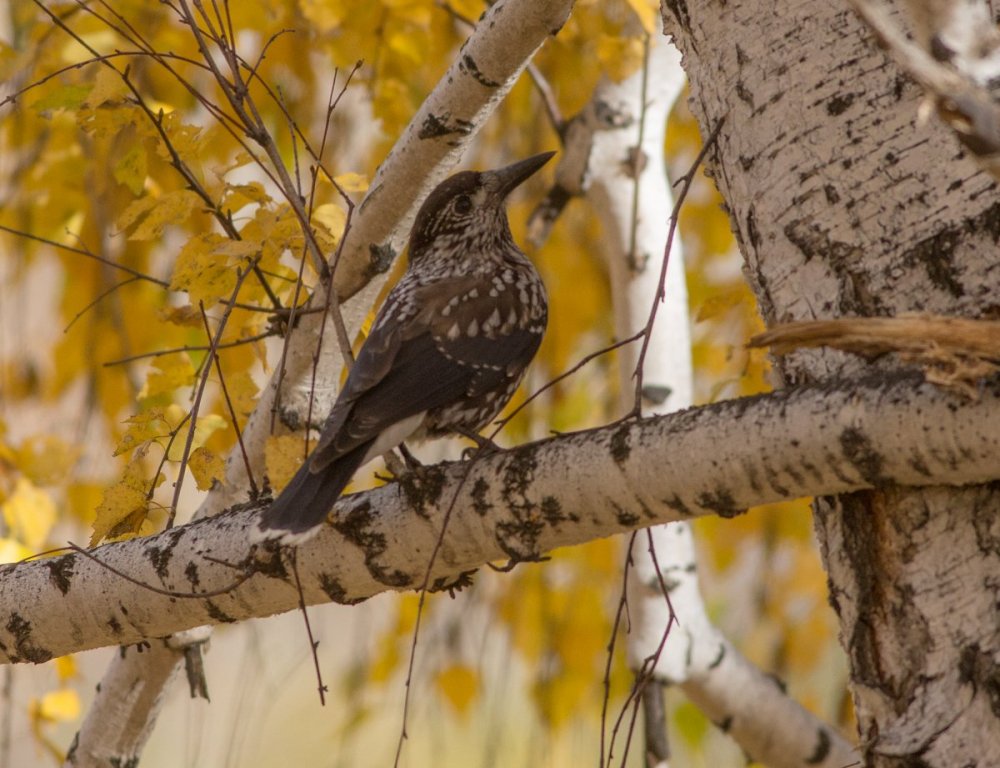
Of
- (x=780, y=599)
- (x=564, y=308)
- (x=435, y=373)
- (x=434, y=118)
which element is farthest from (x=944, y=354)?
(x=780, y=599)

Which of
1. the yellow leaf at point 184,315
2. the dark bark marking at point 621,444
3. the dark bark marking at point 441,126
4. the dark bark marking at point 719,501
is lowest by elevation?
the dark bark marking at point 719,501

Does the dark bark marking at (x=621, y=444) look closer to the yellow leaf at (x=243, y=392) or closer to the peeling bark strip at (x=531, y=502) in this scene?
the peeling bark strip at (x=531, y=502)

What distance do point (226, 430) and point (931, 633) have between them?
6.13 feet

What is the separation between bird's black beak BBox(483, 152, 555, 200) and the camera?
10.5 feet

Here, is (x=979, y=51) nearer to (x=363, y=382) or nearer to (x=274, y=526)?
(x=274, y=526)

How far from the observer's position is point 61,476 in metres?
3.41

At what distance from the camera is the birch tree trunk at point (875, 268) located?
1552 mm

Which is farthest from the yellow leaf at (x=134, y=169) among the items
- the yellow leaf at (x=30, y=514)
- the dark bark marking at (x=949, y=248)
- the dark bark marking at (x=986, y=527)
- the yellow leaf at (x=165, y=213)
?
the dark bark marking at (x=986, y=527)

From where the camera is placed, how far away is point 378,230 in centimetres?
246

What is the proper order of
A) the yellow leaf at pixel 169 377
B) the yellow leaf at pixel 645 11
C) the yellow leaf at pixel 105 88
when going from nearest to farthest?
1. the yellow leaf at pixel 105 88
2. the yellow leaf at pixel 169 377
3. the yellow leaf at pixel 645 11

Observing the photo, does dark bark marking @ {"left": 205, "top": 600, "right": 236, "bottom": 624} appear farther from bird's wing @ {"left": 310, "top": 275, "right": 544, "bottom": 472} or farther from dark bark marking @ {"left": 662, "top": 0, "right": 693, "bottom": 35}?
dark bark marking @ {"left": 662, "top": 0, "right": 693, "bottom": 35}

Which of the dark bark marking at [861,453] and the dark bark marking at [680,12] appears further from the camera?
the dark bark marking at [680,12]

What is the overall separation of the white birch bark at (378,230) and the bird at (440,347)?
0.13m

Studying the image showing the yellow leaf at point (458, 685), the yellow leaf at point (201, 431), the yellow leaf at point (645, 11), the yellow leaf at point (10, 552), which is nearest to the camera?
the yellow leaf at point (201, 431)
